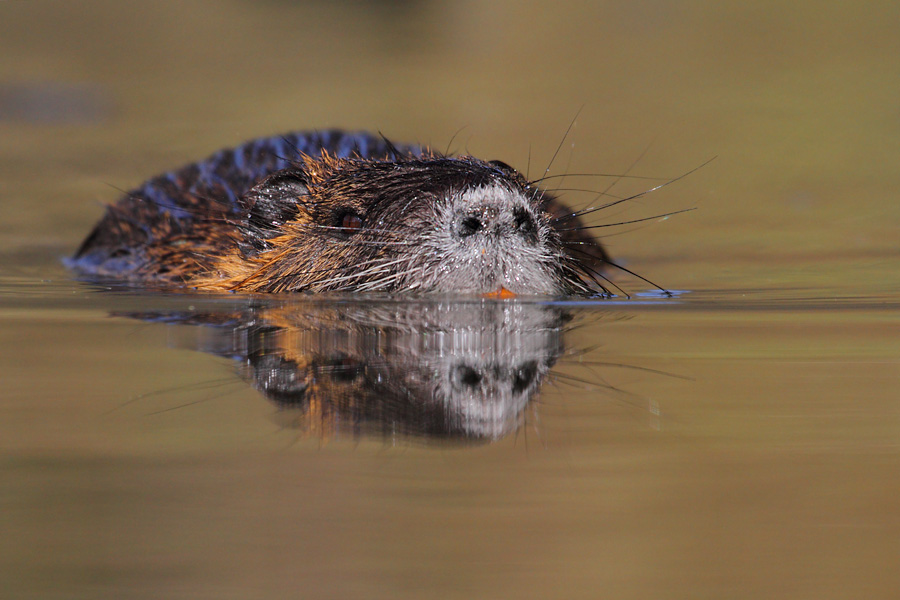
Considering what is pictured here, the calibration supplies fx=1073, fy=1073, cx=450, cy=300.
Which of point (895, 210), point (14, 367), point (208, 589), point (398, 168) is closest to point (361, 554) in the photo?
point (208, 589)

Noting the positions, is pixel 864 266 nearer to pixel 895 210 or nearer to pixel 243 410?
pixel 895 210

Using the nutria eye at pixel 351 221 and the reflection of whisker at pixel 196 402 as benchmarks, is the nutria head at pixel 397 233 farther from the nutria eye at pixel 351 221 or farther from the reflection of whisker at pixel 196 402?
the reflection of whisker at pixel 196 402

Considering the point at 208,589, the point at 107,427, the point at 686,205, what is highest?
the point at 686,205

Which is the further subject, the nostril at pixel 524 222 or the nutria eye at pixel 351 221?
the nutria eye at pixel 351 221

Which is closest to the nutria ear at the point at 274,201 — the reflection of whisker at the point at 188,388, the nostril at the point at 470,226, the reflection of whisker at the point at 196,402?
the nostril at the point at 470,226

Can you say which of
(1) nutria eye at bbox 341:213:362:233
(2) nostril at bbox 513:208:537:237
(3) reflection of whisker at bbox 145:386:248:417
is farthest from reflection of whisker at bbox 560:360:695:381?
(1) nutria eye at bbox 341:213:362:233

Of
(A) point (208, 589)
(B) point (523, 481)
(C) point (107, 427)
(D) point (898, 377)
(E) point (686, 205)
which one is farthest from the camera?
(E) point (686, 205)

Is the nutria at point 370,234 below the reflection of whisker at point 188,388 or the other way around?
the other way around
